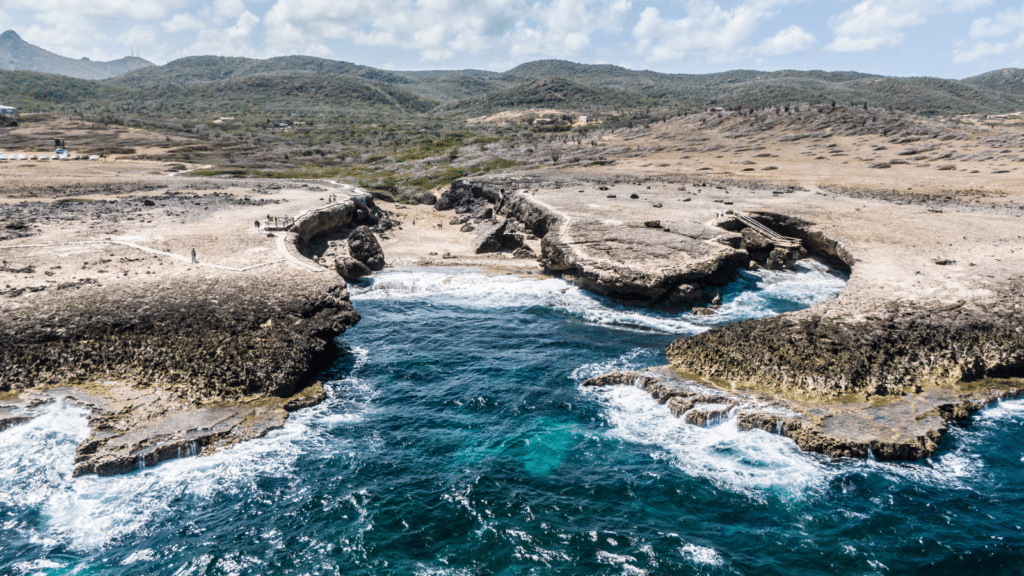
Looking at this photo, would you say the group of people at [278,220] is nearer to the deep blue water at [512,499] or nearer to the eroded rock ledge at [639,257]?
the eroded rock ledge at [639,257]

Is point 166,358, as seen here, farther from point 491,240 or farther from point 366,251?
point 491,240

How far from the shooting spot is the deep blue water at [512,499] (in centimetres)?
1538

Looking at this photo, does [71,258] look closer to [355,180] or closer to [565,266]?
[565,266]

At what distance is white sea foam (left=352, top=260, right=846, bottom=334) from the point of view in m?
34.0

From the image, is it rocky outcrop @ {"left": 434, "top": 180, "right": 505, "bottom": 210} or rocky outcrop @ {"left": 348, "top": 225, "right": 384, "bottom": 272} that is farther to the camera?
rocky outcrop @ {"left": 434, "top": 180, "right": 505, "bottom": 210}

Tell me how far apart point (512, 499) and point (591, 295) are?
22373 mm

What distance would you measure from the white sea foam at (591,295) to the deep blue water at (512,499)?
10.8 m

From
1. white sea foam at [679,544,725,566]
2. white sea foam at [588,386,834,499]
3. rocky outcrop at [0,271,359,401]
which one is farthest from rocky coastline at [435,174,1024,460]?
rocky outcrop at [0,271,359,401]

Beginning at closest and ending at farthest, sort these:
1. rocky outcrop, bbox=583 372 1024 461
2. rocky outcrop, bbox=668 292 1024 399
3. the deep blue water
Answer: the deep blue water < rocky outcrop, bbox=583 372 1024 461 < rocky outcrop, bbox=668 292 1024 399

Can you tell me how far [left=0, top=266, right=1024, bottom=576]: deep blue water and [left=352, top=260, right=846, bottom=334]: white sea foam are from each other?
10.8m

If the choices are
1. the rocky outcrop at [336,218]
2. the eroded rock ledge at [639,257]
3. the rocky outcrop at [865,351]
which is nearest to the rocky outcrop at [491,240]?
the eroded rock ledge at [639,257]

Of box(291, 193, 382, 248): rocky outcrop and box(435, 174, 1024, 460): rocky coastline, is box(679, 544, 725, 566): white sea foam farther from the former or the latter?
box(291, 193, 382, 248): rocky outcrop

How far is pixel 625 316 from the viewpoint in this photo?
114 feet

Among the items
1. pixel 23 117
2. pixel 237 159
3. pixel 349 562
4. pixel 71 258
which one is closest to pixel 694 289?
pixel 349 562
